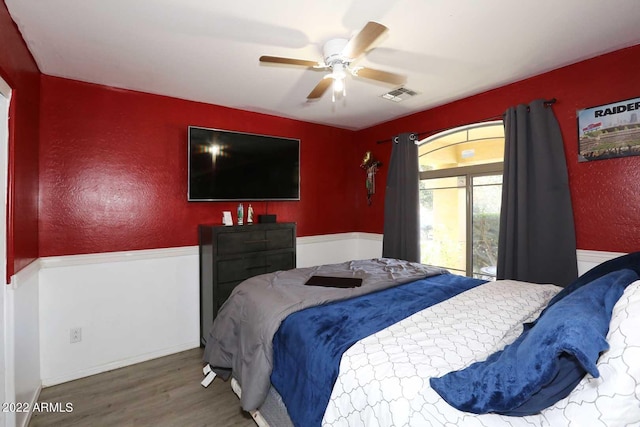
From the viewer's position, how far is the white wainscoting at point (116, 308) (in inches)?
96.8

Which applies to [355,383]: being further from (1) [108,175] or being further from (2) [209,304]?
(1) [108,175]

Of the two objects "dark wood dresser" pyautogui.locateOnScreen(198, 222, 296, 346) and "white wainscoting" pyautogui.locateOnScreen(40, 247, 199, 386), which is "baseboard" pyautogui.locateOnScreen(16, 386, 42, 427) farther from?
"dark wood dresser" pyautogui.locateOnScreen(198, 222, 296, 346)

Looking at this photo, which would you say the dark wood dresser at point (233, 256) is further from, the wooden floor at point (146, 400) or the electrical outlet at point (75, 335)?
the electrical outlet at point (75, 335)

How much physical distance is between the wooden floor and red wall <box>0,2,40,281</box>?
1.07 m

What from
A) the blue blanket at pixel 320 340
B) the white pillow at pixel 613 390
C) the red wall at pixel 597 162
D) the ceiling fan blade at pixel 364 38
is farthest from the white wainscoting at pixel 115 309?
the red wall at pixel 597 162

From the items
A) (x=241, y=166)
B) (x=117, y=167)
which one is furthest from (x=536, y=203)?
(x=117, y=167)

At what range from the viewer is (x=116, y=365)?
8.81 ft

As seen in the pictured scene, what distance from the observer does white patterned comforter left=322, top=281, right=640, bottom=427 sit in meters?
0.86

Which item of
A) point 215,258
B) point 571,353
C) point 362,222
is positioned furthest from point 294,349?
point 362,222

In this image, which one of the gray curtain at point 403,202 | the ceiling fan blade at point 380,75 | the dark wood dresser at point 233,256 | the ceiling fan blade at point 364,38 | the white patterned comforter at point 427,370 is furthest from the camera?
the gray curtain at point 403,202

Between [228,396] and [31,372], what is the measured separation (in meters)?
1.39

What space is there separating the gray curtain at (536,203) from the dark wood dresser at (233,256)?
2.16 m

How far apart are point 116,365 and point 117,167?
1.78 meters

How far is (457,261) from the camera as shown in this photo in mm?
3473
